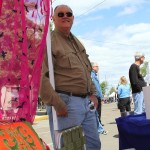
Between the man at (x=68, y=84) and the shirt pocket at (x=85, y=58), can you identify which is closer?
the man at (x=68, y=84)

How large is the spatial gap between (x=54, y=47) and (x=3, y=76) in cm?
98

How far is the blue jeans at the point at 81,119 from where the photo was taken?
3.01m

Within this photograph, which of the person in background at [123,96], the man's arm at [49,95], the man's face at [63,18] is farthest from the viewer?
the person in background at [123,96]

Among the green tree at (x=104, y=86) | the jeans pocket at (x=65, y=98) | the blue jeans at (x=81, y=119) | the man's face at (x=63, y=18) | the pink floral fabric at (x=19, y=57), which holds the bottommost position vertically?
the blue jeans at (x=81, y=119)

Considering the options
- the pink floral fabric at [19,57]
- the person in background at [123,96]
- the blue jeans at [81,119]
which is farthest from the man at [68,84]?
the person in background at [123,96]

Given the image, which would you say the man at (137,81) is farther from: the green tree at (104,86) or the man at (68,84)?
the green tree at (104,86)

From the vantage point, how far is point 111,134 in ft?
25.4

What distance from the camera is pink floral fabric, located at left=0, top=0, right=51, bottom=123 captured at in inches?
83.4

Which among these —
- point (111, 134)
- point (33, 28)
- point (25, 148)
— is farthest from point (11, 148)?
point (111, 134)

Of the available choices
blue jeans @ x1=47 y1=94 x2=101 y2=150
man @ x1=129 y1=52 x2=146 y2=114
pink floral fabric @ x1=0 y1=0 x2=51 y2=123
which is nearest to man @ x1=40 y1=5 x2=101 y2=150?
blue jeans @ x1=47 y1=94 x2=101 y2=150

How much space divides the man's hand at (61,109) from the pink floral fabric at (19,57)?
59 cm

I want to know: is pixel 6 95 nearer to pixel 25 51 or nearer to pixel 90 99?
pixel 25 51

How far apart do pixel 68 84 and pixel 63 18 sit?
1.84 ft

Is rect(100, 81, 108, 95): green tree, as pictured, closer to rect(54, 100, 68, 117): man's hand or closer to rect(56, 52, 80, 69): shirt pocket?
rect(56, 52, 80, 69): shirt pocket
